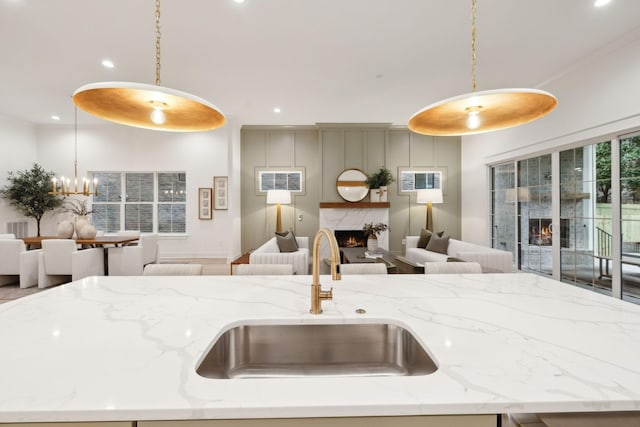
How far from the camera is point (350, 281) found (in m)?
1.44

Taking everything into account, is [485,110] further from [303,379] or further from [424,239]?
[424,239]

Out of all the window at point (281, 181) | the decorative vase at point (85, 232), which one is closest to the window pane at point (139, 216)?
the decorative vase at point (85, 232)

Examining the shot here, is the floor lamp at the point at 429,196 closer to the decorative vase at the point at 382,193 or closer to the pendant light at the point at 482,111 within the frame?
the decorative vase at the point at 382,193

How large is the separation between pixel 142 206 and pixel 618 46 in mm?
7952

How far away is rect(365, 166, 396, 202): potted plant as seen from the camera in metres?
5.84

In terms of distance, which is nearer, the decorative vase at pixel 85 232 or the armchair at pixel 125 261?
the armchair at pixel 125 261

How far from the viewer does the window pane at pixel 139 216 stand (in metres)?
6.22

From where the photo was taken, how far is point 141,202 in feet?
20.4

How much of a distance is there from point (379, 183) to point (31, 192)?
22.6 ft

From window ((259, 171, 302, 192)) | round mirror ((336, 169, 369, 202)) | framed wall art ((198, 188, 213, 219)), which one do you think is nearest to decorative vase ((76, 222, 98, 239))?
framed wall art ((198, 188, 213, 219))

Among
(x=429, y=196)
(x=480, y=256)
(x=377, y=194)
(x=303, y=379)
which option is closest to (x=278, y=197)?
(x=377, y=194)

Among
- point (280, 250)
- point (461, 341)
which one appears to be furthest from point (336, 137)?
point (461, 341)

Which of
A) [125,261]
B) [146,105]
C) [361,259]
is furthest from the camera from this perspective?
[125,261]

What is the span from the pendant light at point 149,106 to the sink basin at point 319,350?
3.33ft
